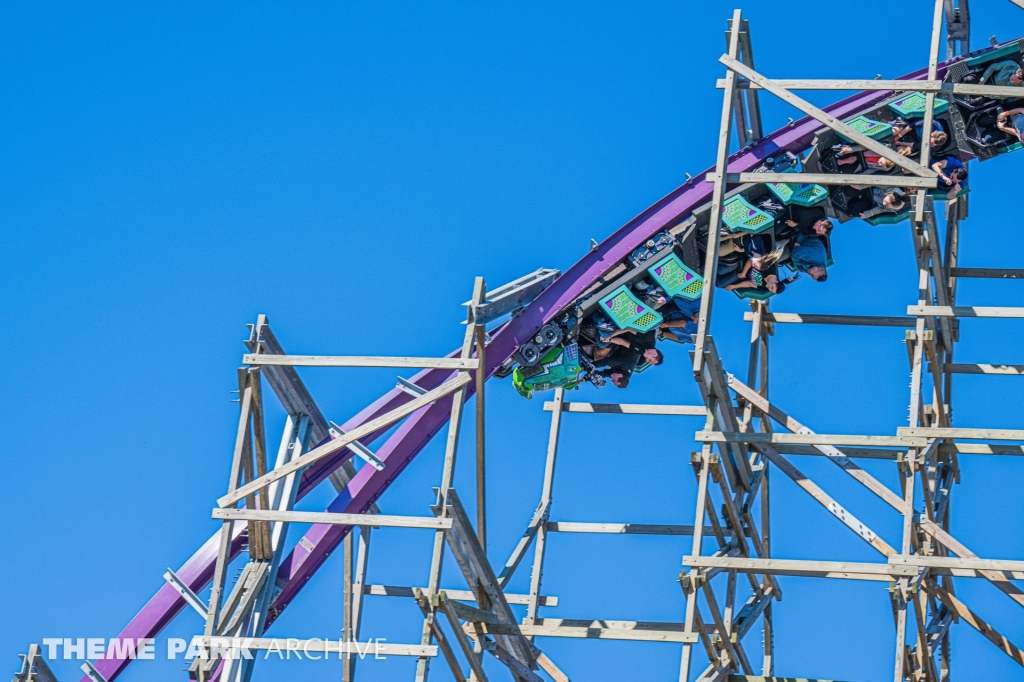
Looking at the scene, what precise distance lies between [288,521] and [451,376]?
2454 mm

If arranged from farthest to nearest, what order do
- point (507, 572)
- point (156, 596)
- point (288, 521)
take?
point (507, 572), point (156, 596), point (288, 521)

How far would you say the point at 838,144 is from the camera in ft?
57.1

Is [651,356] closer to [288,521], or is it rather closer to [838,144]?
[838,144]

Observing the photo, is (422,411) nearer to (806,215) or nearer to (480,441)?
(480,441)

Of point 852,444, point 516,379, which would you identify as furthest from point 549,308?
point 852,444

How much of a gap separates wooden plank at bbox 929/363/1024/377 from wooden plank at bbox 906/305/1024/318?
1.07 m

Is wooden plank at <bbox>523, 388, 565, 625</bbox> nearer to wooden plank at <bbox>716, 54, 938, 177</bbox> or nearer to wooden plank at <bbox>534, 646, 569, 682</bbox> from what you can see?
wooden plank at <bbox>534, 646, 569, 682</bbox>

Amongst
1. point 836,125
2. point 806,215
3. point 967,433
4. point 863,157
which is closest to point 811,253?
point 806,215

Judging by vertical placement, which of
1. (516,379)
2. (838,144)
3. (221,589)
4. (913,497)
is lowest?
(221,589)

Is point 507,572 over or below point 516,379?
below

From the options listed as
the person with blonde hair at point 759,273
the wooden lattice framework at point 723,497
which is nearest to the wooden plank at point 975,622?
the wooden lattice framework at point 723,497

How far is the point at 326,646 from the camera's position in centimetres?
1506

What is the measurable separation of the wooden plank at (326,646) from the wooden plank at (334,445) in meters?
1.10

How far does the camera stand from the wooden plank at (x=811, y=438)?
15.5 metres
